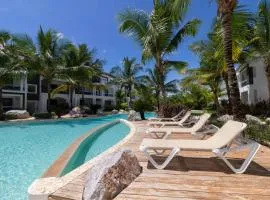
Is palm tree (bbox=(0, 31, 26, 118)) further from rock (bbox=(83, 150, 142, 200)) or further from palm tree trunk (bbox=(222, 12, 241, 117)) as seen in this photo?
rock (bbox=(83, 150, 142, 200))

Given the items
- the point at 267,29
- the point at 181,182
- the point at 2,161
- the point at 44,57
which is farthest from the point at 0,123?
the point at 267,29

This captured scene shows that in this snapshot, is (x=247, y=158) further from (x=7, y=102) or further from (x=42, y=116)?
(x=7, y=102)

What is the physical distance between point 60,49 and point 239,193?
77.6ft

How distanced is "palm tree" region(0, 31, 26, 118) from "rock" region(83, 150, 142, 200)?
2032cm

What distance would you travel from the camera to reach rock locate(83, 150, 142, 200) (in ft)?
10.5

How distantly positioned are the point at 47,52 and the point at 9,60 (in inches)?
133

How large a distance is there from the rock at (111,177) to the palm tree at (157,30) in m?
10.7

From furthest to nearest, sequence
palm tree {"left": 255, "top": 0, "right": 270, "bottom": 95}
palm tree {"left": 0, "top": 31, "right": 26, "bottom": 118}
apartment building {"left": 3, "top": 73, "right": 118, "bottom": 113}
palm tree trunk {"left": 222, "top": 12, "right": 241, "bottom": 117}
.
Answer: apartment building {"left": 3, "top": 73, "right": 118, "bottom": 113}
palm tree {"left": 0, "top": 31, "right": 26, "bottom": 118}
palm tree {"left": 255, "top": 0, "right": 270, "bottom": 95}
palm tree trunk {"left": 222, "top": 12, "right": 241, "bottom": 117}

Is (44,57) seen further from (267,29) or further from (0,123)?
(267,29)

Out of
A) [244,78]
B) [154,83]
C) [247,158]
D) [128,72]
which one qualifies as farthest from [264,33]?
[128,72]

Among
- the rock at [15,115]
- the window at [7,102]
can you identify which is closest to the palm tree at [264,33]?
the rock at [15,115]

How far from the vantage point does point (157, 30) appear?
13992mm

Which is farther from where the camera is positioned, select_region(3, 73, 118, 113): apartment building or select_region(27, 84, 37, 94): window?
select_region(27, 84, 37, 94): window

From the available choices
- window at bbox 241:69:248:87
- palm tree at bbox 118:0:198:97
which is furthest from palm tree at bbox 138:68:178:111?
palm tree at bbox 118:0:198:97
